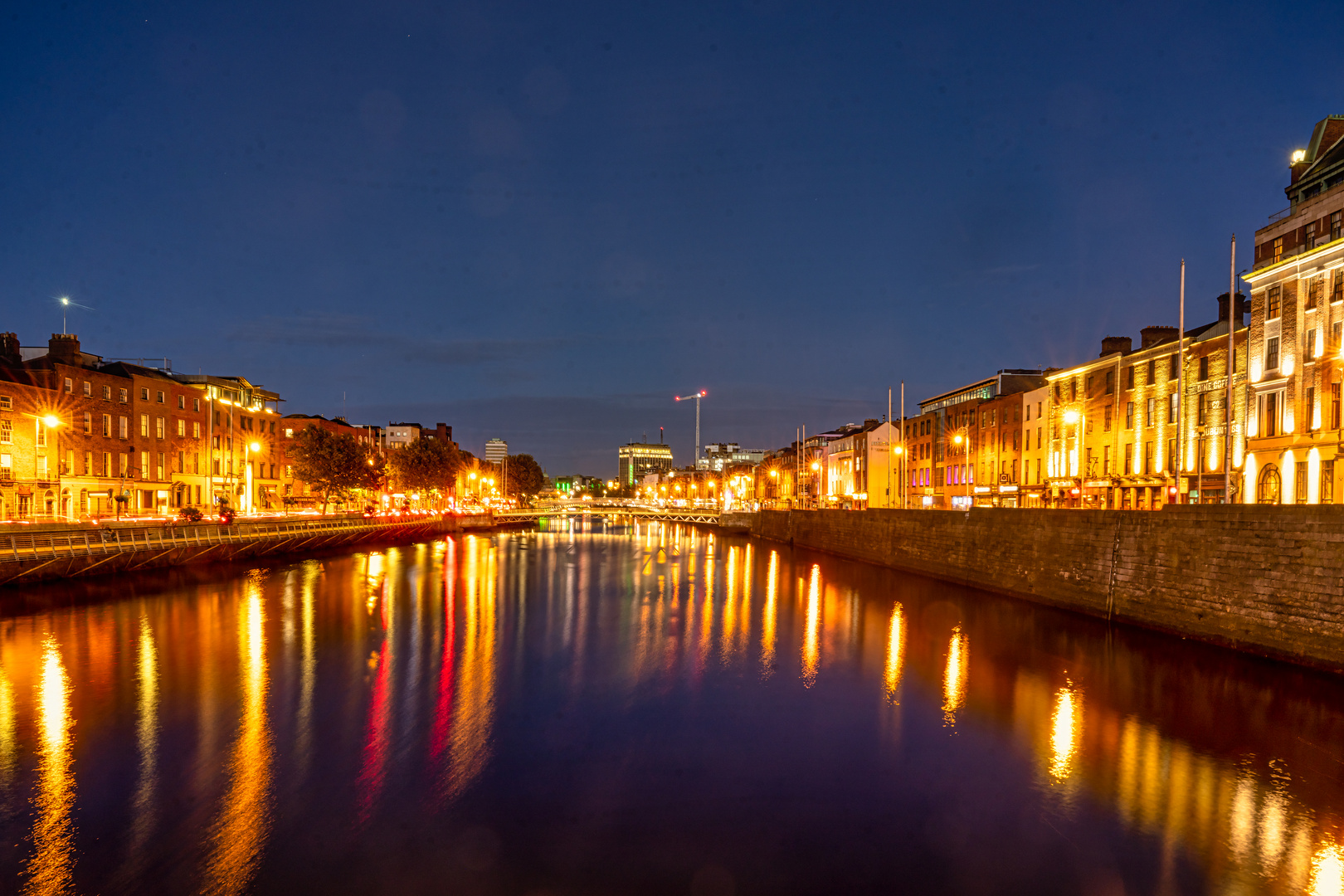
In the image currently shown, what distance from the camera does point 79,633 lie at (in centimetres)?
2519

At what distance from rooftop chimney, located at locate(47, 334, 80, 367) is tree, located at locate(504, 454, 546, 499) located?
388 ft

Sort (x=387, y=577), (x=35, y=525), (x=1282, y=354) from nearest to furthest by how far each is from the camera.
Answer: (x=1282, y=354) → (x=35, y=525) → (x=387, y=577)

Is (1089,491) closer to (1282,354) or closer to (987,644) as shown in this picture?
(1282,354)

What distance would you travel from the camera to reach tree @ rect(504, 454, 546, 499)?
7023 inches

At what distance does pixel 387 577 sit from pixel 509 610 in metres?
16.2

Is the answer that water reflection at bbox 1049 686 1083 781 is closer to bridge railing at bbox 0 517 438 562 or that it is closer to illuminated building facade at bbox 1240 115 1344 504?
illuminated building facade at bbox 1240 115 1344 504

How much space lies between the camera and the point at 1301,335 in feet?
105

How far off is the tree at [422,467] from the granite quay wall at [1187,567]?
78173 mm

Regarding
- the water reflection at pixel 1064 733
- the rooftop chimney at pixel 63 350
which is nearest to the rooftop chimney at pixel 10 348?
the rooftop chimney at pixel 63 350

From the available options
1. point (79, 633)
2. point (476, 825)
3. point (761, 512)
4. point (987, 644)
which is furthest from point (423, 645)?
point (761, 512)

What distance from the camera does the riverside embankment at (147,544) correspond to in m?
34.1

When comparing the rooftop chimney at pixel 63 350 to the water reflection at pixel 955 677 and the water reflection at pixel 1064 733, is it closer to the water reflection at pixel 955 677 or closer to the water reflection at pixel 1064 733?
the water reflection at pixel 955 677

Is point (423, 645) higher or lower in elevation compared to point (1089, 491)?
lower

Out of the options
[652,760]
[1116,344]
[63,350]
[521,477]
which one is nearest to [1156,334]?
[1116,344]
